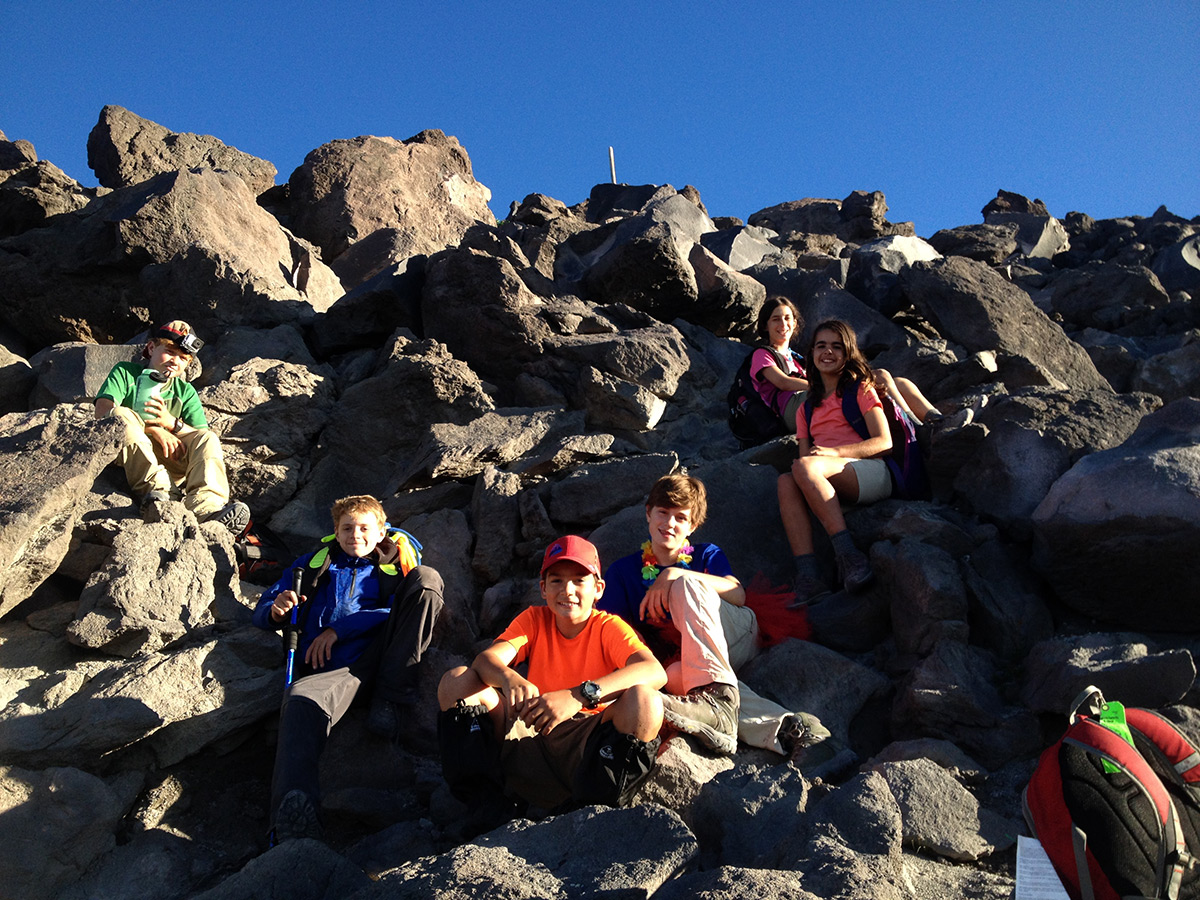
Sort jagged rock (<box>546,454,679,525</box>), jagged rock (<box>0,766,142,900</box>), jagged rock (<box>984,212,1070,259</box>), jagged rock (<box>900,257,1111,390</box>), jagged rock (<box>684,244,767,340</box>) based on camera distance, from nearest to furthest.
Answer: jagged rock (<box>0,766,142,900</box>)
jagged rock (<box>546,454,679,525</box>)
jagged rock (<box>900,257,1111,390</box>)
jagged rock (<box>684,244,767,340</box>)
jagged rock (<box>984,212,1070,259</box>)

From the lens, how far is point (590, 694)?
405 centimetres

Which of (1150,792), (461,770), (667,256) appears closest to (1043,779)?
(1150,792)

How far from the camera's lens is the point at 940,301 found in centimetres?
955

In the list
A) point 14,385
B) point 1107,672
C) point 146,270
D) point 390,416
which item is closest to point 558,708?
point 1107,672

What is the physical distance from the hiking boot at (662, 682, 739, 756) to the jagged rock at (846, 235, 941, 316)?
7.34m

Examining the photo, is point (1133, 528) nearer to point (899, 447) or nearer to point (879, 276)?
point (899, 447)

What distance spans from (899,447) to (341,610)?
3976 mm

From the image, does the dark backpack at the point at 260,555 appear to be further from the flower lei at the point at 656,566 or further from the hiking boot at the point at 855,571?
the hiking boot at the point at 855,571

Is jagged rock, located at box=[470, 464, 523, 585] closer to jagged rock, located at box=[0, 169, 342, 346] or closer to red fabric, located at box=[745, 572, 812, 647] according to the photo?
red fabric, located at box=[745, 572, 812, 647]

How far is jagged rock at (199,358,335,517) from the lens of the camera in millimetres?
7914

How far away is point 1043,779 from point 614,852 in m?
1.65

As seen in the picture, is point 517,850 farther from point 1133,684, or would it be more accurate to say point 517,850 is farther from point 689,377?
point 689,377

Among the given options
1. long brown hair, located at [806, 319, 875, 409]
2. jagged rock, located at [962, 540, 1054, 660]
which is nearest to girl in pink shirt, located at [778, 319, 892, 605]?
long brown hair, located at [806, 319, 875, 409]

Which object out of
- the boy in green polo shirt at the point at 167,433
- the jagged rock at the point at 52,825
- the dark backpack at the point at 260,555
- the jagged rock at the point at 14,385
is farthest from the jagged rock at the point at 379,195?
the jagged rock at the point at 52,825
